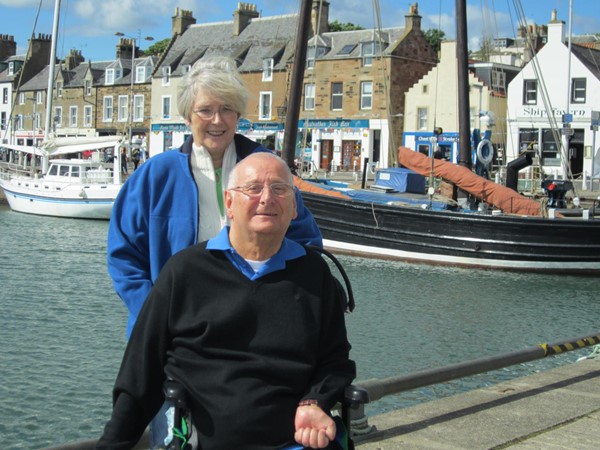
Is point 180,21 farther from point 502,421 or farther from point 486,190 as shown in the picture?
point 502,421

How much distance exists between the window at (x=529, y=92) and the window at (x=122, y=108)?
30.1 metres

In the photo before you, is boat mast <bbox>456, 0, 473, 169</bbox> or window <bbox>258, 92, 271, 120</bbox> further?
window <bbox>258, 92, 271, 120</bbox>

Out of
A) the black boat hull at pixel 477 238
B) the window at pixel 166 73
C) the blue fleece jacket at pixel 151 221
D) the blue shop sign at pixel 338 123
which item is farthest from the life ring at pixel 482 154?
the window at pixel 166 73

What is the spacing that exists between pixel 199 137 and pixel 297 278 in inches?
30.9

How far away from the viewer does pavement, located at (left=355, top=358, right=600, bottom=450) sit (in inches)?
206

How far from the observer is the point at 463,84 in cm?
Answer: 2470

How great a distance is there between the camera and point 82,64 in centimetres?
7100

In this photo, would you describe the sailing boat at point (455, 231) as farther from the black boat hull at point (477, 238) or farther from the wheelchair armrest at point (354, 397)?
the wheelchair armrest at point (354, 397)

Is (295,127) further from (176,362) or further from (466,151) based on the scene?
(176,362)

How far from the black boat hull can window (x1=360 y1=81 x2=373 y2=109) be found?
29.8m

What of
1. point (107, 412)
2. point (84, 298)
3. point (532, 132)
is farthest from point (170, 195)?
point (532, 132)

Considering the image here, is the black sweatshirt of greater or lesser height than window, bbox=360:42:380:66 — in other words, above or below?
below

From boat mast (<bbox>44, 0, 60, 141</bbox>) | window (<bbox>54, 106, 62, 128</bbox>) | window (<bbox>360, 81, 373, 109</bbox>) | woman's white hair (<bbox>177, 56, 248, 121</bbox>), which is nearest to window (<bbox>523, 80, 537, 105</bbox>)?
window (<bbox>360, 81, 373, 109</bbox>)

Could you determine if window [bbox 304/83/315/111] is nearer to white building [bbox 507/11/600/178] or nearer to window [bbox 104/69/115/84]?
white building [bbox 507/11/600/178]
